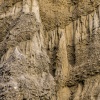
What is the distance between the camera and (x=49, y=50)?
11781 millimetres

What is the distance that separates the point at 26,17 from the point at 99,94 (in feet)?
12.6

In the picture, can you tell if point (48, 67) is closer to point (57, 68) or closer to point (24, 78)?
point (57, 68)

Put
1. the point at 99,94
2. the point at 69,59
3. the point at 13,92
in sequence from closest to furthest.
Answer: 1. the point at 13,92
2. the point at 99,94
3. the point at 69,59

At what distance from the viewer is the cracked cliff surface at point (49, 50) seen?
9812mm

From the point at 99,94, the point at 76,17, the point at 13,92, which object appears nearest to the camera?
the point at 13,92

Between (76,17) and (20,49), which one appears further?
(76,17)

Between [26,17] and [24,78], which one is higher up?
[26,17]

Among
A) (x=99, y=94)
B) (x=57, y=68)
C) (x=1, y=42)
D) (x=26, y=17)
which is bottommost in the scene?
(x=99, y=94)

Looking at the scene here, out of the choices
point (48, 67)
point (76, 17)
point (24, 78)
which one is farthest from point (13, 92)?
point (76, 17)

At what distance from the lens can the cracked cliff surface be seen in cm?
981

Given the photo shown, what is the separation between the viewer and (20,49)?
1082cm

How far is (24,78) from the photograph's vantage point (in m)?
9.70

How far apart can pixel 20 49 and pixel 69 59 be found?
181 cm

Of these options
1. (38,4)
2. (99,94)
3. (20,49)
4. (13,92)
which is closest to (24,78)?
(13,92)
